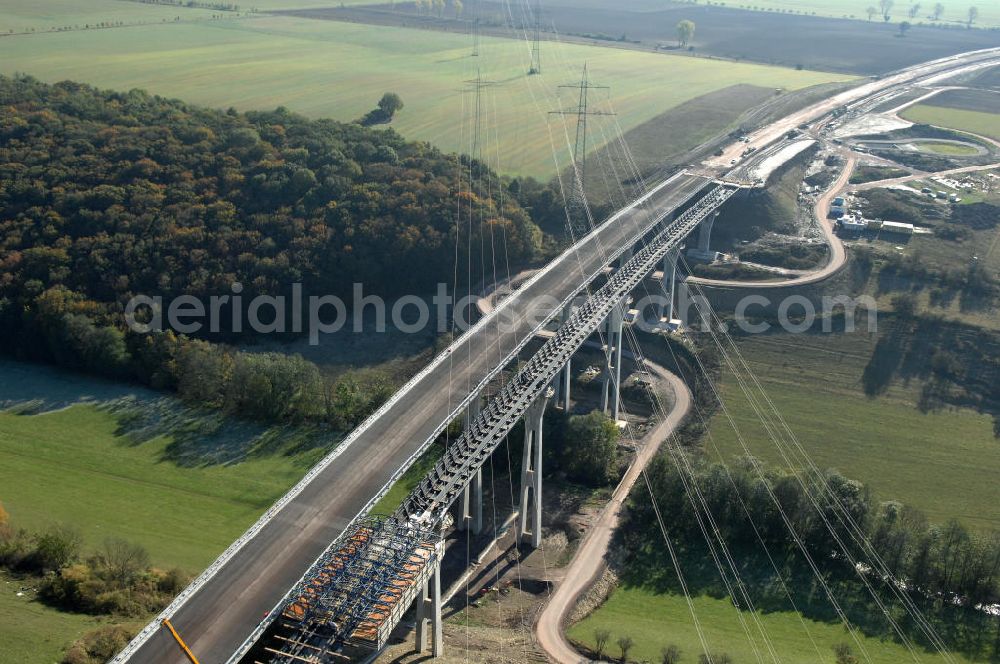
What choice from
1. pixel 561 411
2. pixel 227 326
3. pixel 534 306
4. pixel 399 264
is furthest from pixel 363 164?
pixel 561 411

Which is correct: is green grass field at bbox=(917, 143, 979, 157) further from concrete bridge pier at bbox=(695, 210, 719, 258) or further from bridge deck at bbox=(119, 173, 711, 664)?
bridge deck at bbox=(119, 173, 711, 664)

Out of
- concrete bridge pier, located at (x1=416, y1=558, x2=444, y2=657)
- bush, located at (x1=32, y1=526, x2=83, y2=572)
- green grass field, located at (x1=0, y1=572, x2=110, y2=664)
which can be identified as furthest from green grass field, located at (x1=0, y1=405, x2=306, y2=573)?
concrete bridge pier, located at (x1=416, y1=558, x2=444, y2=657)

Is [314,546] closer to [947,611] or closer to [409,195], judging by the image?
[947,611]

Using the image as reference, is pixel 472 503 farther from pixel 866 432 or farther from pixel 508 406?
pixel 866 432

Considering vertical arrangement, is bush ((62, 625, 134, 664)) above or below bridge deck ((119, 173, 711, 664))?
below

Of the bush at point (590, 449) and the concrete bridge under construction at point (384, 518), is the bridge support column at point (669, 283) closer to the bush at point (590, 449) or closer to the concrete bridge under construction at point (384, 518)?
the concrete bridge under construction at point (384, 518)

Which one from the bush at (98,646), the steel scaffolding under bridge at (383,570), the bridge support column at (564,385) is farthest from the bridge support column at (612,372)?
the bush at (98,646)
